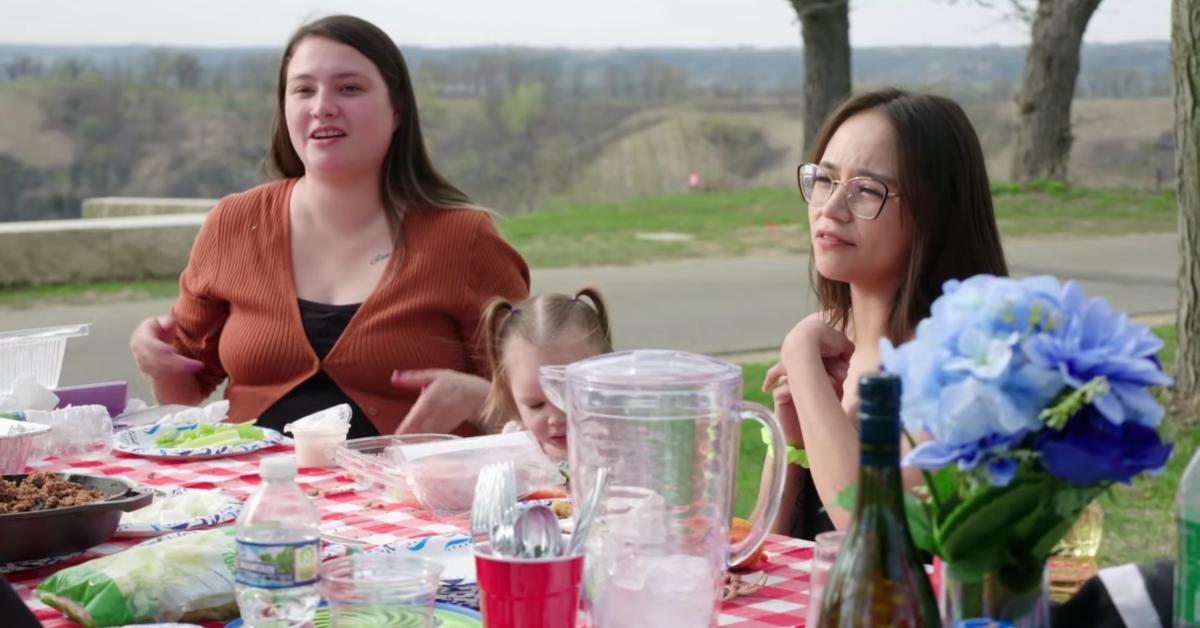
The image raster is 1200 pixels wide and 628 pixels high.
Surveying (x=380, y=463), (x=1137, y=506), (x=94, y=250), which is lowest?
(x=1137, y=506)

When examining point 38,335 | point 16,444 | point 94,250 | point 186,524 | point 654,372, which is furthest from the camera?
point 94,250

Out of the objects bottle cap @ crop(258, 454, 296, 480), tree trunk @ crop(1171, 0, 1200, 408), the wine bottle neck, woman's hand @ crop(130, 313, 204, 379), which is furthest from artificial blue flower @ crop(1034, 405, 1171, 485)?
tree trunk @ crop(1171, 0, 1200, 408)

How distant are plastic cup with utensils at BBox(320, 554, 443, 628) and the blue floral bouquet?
55cm

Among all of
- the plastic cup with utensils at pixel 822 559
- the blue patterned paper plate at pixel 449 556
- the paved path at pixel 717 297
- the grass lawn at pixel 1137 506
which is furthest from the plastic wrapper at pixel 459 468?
the paved path at pixel 717 297

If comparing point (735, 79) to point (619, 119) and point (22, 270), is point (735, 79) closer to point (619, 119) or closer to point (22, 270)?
point (619, 119)

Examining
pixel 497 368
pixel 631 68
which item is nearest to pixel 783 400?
pixel 497 368

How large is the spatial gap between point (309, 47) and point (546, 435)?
1297mm

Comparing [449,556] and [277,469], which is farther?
[449,556]

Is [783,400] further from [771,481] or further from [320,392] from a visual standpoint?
[320,392]

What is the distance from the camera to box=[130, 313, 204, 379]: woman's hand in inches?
137

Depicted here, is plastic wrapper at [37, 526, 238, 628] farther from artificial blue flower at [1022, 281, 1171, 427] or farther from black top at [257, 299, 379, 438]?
black top at [257, 299, 379, 438]

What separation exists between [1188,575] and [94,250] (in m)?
10.4

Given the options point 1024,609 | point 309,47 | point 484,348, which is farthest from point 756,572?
point 309,47

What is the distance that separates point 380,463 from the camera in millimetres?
2416
